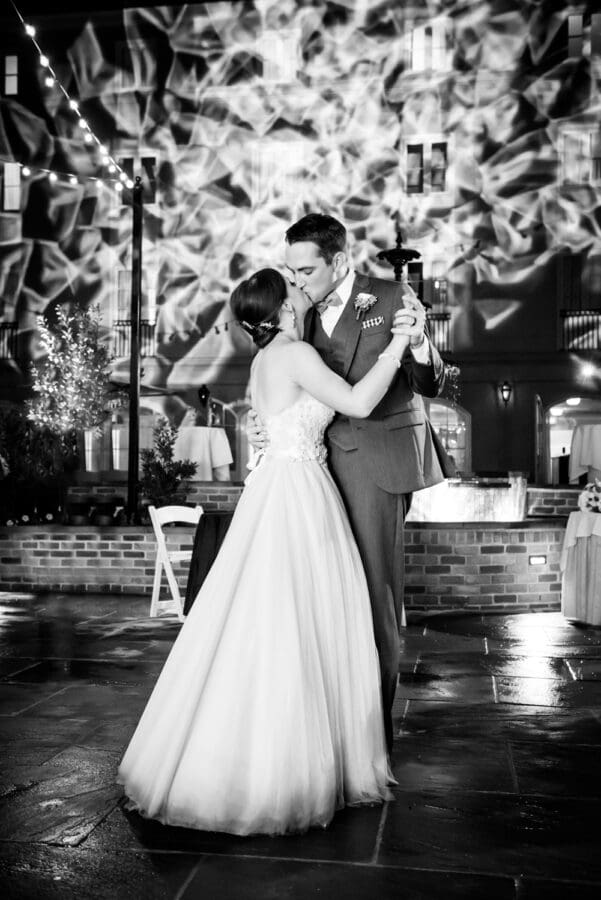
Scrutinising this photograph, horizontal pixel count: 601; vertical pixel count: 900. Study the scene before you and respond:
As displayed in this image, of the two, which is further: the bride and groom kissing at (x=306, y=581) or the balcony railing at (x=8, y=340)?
the balcony railing at (x=8, y=340)

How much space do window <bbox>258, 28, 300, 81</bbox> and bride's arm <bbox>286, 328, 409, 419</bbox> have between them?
629 inches

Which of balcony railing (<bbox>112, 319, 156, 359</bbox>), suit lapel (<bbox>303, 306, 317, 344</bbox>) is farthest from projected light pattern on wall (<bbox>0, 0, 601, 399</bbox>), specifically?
suit lapel (<bbox>303, 306, 317, 344</bbox>)

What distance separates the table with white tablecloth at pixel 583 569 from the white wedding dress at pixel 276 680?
136 inches

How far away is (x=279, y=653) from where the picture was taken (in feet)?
7.79

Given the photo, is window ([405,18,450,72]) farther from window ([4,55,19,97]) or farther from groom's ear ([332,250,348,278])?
groom's ear ([332,250,348,278])

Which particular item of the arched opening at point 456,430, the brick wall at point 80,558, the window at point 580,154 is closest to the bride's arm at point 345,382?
the brick wall at point 80,558

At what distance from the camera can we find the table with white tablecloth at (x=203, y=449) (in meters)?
11.9

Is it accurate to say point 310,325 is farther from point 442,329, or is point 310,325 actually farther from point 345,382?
point 442,329

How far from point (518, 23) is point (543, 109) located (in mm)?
1657

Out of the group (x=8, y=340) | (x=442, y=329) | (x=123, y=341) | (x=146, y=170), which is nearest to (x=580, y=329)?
(x=442, y=329)

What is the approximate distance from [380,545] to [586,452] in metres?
9.44

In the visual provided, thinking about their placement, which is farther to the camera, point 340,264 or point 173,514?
point 173,514

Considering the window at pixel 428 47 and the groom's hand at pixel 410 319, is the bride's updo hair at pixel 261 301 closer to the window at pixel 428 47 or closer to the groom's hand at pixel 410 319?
the groom's hand at pixel 410 319

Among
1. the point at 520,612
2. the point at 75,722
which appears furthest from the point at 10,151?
the point at 75,722
